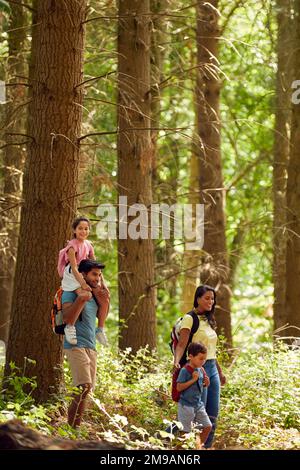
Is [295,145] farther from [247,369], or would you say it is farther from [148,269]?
[247,369]

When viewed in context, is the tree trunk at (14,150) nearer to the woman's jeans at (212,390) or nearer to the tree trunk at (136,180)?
the tree trunk at (136,180)

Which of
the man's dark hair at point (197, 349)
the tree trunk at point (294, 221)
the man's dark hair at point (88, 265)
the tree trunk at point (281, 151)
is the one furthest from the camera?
the tree trunk at point (281, 151)

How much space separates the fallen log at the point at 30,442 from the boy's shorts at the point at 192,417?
226cm

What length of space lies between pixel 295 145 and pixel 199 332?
7.98 meters

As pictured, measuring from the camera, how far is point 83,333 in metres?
9.99

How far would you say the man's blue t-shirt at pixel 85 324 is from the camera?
9922 mm

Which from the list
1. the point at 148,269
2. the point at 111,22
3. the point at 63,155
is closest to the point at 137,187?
the point at 148,269

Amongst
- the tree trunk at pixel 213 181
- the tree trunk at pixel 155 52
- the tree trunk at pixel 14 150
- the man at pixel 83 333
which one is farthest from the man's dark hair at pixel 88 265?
the tree trunk at pixel 213 181

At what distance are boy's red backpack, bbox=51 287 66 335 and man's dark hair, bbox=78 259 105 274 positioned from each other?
1.03 feet

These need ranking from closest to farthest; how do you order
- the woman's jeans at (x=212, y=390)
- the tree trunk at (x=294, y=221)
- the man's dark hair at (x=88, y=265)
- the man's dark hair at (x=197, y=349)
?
the man's dark hair at (x=197, y=349), the woman's jeans at (x=212, y=390), the man's dark hair at (x=88, y=265), the tree trunk at (x=294, y=221)

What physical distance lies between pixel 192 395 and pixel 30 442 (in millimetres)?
2804

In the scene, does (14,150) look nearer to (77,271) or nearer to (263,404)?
(77,271)

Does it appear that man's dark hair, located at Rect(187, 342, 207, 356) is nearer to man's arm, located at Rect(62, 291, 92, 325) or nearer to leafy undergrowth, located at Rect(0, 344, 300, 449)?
leafy undergrowth, located at Rect(0, 344, 300, 449)

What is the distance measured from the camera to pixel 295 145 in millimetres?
16938
